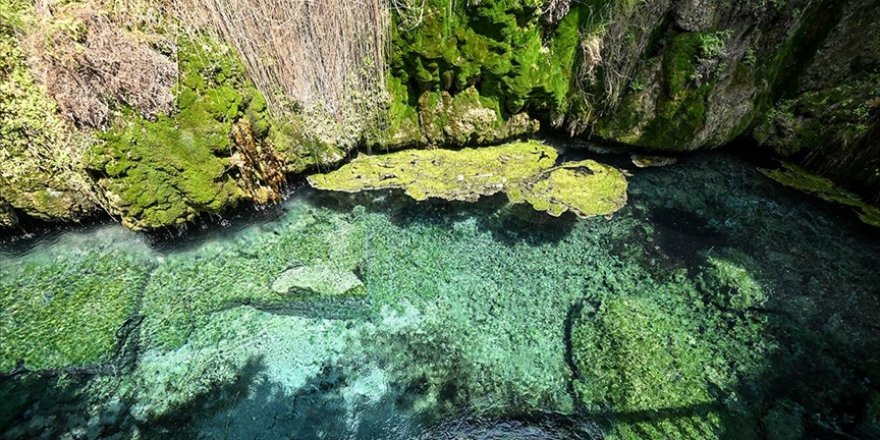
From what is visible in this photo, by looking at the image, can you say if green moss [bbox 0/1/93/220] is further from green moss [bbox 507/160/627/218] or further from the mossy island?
green moss [bbox 507/160/627/218]

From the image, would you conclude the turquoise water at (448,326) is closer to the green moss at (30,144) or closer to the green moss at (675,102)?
the green moss at (30,144)

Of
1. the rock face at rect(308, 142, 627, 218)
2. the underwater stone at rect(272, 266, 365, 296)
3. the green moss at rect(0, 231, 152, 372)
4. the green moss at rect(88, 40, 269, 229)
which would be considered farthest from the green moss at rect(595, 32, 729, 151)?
the green moss at rect(0, 231, 152, 372)

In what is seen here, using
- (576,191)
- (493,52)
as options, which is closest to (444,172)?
(493,52)

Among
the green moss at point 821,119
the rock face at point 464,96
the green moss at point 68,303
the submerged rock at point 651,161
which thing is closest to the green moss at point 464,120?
the rock face at point 464,96

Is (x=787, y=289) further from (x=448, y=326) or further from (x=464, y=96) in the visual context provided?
(x=464, y=96)

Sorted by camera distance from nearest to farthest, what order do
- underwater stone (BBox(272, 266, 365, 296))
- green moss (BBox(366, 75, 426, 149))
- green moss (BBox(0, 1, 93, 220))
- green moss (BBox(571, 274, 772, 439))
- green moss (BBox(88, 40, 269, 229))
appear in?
green moss (BBox(571, 274, 772, 439)), green moss (BBox(0, 1, 93, 220)), green moss (BBox(88, 40, 269, 229)), underwater stone (BBox(272, 266, 365, 296)), green moss (BBox(366, 75, 426, 149))
